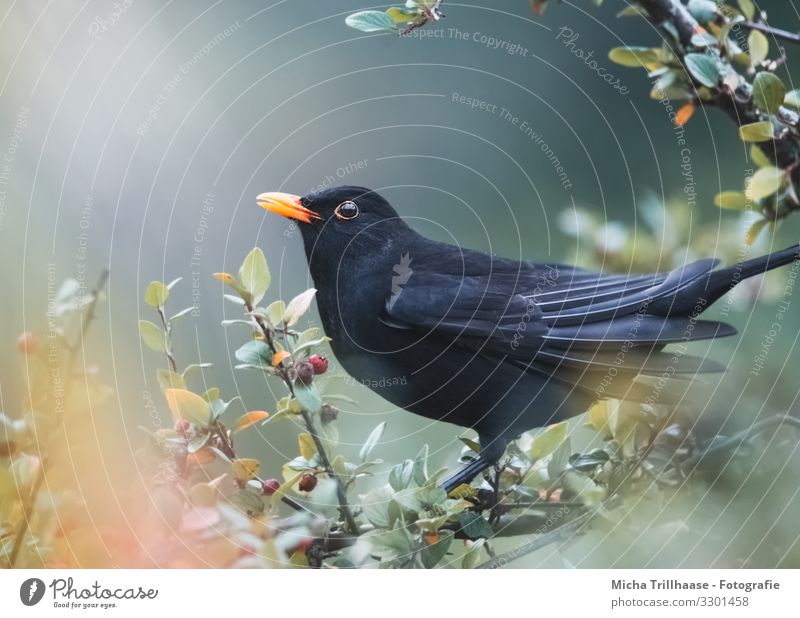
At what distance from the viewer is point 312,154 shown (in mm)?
1547

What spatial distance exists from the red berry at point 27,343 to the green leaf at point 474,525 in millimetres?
749

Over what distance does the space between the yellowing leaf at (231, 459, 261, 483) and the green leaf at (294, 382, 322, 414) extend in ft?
0.39

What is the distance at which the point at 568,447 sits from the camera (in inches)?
53.2

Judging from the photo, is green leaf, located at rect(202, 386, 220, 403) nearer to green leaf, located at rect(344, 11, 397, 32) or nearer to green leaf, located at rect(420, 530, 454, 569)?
green leaf, located at rect(420, 530, 454, 569)

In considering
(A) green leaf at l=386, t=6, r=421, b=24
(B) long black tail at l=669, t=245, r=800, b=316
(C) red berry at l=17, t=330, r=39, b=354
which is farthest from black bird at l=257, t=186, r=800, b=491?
(C) red berry at l=17, t=330, r=39, b=354

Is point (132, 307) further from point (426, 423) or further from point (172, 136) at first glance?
point (426, 423)

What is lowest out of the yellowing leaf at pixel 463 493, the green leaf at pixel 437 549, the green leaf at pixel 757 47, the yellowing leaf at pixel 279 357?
the green leaf at pixel 437 549

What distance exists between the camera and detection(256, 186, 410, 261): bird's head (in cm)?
Answer: 151

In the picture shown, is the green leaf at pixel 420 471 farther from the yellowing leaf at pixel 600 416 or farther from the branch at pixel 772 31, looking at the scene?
the branch at pixel 772 31

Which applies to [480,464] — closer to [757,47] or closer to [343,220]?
[343,220]

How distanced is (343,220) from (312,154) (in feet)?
0.45

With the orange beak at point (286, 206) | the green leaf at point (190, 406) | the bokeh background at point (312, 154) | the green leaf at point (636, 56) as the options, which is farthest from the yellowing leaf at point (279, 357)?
the green leaf at point (636, 56)

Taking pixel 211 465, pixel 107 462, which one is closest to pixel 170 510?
pixel 211 465

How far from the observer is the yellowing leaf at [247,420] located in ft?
4.18
